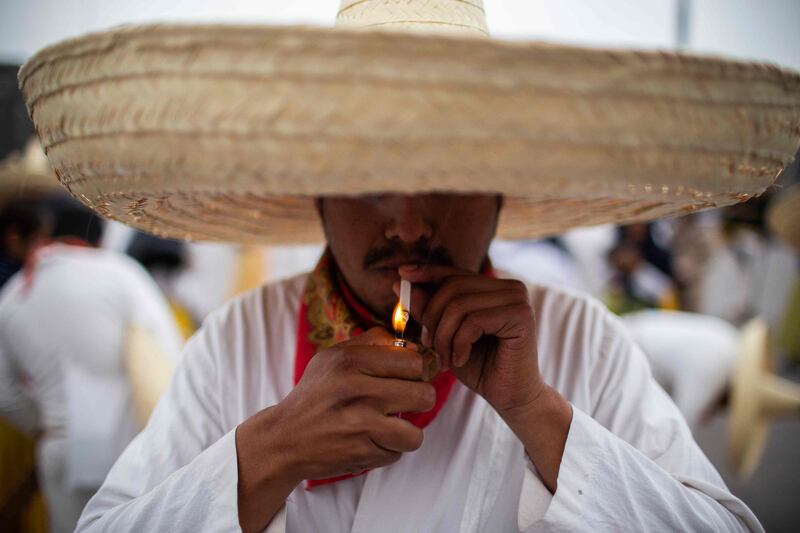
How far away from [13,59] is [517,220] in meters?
3.03

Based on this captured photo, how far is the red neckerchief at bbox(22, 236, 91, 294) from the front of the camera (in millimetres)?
2699

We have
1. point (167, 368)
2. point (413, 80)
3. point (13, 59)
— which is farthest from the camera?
point (13, 59)

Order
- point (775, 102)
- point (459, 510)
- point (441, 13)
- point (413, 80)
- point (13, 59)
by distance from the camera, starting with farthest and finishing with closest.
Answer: point (13, 59), point (459, 510), point (441, 13), point (775, 102), point (413, 80)

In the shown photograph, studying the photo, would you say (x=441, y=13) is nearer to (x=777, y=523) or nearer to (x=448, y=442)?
(x=448, y=442)

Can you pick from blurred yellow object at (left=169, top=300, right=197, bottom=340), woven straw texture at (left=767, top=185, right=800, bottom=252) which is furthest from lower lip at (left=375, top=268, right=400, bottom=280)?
blurred yellow object at (left=169, top=300, right=197, bottom=340)

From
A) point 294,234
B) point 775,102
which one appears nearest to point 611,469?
point 775,102

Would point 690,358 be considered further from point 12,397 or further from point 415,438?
point 12,397

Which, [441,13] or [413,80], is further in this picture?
[441,13]

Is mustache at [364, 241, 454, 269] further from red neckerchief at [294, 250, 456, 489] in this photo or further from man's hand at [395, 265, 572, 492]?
red neckerchief at [294, 250, 456, 489]

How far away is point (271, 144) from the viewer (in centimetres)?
69

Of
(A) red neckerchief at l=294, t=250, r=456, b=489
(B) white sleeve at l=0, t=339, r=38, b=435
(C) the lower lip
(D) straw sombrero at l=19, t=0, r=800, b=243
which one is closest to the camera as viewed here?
(D) straw sombrero at l=19, t=0, r=800, b=243

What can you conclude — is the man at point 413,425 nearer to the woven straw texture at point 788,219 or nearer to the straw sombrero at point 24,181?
the woven straw texture at point 788,219

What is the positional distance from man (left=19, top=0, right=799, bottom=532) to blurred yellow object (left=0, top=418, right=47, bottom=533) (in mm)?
1782

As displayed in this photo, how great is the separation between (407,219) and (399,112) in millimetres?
395
